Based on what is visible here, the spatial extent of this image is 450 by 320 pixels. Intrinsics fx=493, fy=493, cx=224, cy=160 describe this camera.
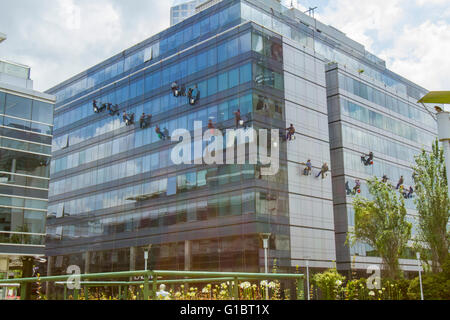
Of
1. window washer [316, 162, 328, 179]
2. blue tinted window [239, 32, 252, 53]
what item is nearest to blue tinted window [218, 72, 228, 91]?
blue tinted window [239, 32, 252, 53]

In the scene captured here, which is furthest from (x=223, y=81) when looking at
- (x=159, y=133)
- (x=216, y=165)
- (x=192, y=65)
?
(x=159, y=133)

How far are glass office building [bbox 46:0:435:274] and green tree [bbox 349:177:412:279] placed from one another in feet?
26.7

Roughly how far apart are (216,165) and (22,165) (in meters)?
17.8

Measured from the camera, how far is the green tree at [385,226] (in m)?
35.2

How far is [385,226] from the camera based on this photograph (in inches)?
1451

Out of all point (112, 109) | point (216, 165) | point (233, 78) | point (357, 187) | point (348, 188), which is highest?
point (112, 109)

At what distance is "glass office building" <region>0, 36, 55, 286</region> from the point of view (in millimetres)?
32875

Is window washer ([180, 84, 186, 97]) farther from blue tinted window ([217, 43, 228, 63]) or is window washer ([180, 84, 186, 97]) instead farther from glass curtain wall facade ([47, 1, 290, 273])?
blue tinted window ([217, 43, 228, 63])

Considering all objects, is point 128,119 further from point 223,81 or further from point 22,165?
point 22,165

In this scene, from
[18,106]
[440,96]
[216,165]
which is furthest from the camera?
[216,165]

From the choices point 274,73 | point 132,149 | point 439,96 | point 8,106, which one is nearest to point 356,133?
point 274,73

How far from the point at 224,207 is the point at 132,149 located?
16.8 m

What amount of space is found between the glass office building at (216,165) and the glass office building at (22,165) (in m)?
16.4
